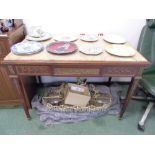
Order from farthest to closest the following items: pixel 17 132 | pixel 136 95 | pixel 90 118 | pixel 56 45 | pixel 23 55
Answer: pixel 136 95 → pixel 90 118 → pixel 17 132 → pixel 56 45 → pixel 23 55

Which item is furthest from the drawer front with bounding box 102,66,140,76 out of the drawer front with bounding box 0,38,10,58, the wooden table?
the drawer front with bounding box 0,38,10,58

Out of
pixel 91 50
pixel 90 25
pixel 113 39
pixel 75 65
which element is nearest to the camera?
pixel 75 65

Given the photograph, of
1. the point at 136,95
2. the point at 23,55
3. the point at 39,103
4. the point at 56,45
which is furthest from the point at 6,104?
the point at 136,95

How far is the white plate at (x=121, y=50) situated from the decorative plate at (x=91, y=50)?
0.24ft

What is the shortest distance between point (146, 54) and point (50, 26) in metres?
1.01

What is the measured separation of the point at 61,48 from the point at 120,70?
0.50 meters

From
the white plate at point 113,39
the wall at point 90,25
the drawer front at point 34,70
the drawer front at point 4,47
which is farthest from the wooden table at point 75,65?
the wall at point 90,25

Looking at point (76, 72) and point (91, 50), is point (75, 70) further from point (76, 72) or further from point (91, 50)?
point (91, 50)

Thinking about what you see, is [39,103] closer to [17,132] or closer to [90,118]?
[17,132]

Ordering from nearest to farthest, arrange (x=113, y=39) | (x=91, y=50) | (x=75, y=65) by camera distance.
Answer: (x=75, y=65), (x=91, y=50), (x=113, y=39)

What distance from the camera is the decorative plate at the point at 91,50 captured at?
1.20m

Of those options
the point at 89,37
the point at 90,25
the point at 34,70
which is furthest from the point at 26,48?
the point at 90,25

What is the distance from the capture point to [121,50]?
1269 mm

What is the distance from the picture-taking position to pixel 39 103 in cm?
166
